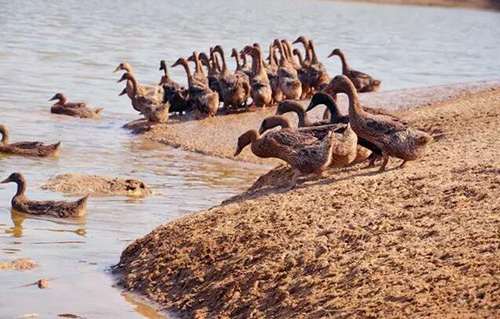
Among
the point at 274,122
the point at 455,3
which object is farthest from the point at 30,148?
the point at 455,3

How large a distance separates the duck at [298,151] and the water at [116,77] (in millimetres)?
1475

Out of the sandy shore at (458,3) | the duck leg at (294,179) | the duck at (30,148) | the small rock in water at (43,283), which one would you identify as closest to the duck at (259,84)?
the duck at (30,148)

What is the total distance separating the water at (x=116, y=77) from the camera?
9578 millimetres

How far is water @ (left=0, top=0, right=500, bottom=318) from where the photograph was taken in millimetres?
9578

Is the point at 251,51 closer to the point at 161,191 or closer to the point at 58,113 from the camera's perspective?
the point at 58,113

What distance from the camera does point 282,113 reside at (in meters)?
13.3

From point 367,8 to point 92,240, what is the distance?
54.2m

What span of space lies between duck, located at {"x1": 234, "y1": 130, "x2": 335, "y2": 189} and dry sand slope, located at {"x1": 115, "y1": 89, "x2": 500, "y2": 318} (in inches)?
6.8

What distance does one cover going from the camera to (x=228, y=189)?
13250mm

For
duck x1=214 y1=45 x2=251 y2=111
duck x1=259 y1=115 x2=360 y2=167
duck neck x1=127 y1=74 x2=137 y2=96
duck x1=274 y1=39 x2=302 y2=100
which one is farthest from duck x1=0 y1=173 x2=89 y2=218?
duck x1=274 y1=39 x2=302 y2=100

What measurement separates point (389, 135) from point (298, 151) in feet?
2.69

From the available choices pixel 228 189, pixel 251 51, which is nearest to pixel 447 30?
pixel 251 51

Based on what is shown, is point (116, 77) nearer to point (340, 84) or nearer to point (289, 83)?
point (289, 83)

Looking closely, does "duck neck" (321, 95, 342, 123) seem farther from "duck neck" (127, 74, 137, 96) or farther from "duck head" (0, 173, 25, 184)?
"duck neck" (127, 74, 137, 96)
